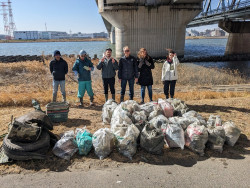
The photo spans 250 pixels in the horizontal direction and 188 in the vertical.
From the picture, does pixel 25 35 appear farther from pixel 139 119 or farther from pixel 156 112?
pixel 139 119

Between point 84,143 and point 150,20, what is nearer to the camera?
point 84,143

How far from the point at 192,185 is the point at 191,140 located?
98cm

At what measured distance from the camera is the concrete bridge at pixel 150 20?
901 inches

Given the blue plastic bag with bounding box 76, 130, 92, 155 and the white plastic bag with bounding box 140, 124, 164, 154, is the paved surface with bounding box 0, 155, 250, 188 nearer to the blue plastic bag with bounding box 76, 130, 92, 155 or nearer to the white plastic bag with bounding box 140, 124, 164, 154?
the white plastic bag with bounding box 140, 124, 164, 154

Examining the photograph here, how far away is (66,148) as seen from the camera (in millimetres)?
3652

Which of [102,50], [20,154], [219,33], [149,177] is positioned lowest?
[149,177]

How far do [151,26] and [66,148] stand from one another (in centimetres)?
2348

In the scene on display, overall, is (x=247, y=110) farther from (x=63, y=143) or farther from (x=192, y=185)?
(x=63, y=143)

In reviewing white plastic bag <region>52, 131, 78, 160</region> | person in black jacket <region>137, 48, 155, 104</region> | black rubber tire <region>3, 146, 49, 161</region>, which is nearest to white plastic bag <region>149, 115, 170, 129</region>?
white plastic bag <region>52, 131, 78, 160</region>

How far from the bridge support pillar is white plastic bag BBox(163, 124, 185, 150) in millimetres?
36077

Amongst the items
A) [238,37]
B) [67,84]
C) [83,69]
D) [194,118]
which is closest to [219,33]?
[238,37]

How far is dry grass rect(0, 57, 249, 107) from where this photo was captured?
285 inches

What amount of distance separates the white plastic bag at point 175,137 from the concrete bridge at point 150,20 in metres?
20.8

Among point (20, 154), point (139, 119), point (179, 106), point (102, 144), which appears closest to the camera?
point (20, 154)
